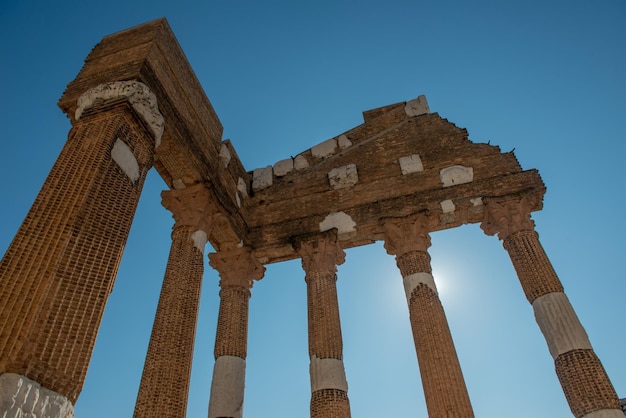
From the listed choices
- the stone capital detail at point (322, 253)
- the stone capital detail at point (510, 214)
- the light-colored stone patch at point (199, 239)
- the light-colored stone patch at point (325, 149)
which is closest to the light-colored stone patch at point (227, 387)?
the light-colored stone patch at point (199, 239)

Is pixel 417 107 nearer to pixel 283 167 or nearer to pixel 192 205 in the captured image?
pixel 283 167

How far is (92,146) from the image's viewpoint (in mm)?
9047

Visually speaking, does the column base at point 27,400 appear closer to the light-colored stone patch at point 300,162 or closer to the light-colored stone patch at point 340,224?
the light-colored stone patch at point 340,224

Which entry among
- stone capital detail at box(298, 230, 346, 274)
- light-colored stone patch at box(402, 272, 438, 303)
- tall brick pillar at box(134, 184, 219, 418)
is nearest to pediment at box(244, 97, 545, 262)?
stone capital detail at box(298, 230, 346, 274)

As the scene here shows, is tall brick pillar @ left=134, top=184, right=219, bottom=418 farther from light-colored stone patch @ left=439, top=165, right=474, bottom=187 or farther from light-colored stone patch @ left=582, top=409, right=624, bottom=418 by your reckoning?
light-colored stone patch @ left=582, top=409, right=624, bottom=418

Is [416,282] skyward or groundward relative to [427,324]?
skyward

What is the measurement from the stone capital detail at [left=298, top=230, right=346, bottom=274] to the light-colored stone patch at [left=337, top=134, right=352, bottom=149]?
3.65m

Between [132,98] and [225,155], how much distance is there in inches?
206

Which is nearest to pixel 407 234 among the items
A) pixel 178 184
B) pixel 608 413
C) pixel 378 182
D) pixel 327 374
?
pixel 378 182

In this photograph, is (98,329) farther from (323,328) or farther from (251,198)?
(251,198)

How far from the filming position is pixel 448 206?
1484cm

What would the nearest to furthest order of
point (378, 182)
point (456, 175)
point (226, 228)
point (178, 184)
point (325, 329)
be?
point (325, 329) → point (178, 184) → point (226, 228) → point (456, 175) → point (378, 182)

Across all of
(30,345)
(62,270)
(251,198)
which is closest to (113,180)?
(62,270)

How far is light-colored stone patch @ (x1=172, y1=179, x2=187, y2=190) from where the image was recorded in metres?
13.4
